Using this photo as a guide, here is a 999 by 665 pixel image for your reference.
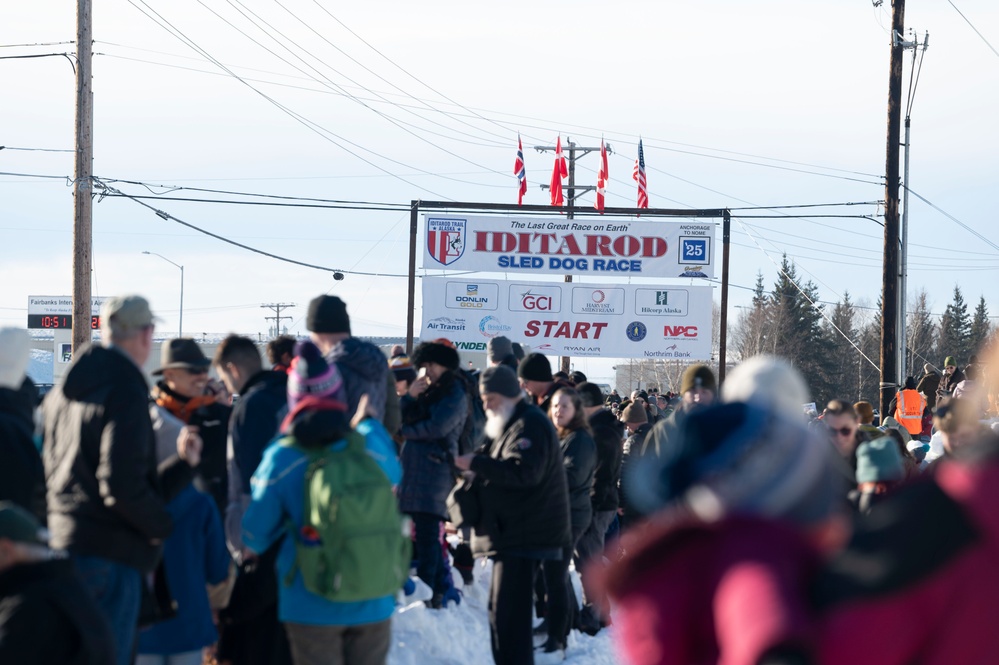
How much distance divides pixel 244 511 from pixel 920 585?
4.29 metres

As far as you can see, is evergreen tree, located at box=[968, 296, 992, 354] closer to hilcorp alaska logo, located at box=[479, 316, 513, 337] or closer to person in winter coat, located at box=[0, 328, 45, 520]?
hilcorp alaska logo, located at box=[479, 316, 513, 337]

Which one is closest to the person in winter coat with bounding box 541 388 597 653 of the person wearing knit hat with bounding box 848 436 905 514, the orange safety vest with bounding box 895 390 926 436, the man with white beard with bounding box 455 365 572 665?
the man with white beard with bounding box 455 365 572 665

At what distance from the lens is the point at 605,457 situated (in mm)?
10031

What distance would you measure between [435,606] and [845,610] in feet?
26.1

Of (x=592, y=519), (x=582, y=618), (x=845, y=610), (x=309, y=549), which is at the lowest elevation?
(x=582, y=618)

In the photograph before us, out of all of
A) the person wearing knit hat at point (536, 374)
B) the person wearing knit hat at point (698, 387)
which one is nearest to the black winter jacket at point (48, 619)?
the person wearing knit hat at point (698, 387)

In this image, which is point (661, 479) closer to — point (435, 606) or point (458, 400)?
point (458, 400)

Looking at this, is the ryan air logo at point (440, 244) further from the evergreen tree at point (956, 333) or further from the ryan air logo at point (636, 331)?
the evergreen tree at point (956, 333)

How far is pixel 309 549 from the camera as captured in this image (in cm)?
478

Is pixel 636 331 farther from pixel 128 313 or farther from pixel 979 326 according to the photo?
pixel 979 326

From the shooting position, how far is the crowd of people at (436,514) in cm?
185

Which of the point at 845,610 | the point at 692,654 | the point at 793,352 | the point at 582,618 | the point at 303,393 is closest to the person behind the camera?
the point at 845,610

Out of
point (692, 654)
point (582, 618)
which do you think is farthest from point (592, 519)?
point (692, 654)

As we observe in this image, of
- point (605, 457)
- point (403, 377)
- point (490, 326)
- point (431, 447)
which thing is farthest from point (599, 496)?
point (490, 326)
